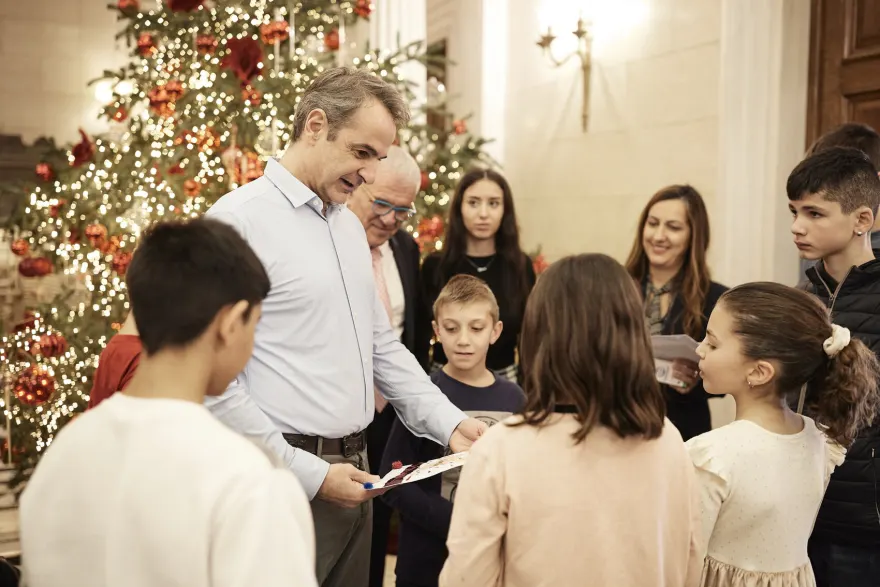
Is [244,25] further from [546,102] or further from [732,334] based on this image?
[732,334]

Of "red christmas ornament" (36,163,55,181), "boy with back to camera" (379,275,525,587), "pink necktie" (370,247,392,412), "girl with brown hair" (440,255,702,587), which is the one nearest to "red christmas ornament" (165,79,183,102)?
"red christmas ornament" (36,163,55,181)

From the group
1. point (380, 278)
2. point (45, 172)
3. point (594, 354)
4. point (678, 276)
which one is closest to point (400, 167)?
point (380, 278)

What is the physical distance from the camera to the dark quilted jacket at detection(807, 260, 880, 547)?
7.16 ft

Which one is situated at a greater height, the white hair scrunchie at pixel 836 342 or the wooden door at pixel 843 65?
the wooden door at pixel 843 65

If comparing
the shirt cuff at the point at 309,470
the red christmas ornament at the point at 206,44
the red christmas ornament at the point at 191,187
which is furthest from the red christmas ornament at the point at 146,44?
the shirt cuff at the point at 309,470

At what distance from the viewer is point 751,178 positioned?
14.0ft

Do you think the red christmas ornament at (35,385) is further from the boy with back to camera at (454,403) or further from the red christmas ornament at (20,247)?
the boy with back to camera at (454,403)

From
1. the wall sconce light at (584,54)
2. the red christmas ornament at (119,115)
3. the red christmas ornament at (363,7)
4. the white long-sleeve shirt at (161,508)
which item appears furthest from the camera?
the wall sconce light at (584,54)

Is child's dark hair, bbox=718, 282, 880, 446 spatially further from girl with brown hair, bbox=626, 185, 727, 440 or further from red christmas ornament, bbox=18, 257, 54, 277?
red christmas ornament, bbox=18, 257, 54, 277

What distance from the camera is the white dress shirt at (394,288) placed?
11.2 feet

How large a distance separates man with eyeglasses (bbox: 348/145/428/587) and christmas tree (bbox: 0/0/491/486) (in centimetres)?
148

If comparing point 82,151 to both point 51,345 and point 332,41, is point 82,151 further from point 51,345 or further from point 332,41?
point 332,41

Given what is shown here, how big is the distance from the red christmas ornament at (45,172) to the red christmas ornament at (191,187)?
47.2 inches

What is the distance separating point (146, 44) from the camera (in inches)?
199
